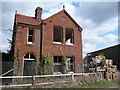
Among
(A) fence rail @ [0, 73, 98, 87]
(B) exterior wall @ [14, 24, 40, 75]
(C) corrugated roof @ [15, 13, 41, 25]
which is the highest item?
(C) corrugated roof @ [15, 13, 41, 25]

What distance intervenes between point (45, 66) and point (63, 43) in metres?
4.31

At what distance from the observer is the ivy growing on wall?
14.5m

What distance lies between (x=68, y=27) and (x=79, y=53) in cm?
414

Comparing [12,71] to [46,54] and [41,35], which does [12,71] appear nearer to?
[46,54]

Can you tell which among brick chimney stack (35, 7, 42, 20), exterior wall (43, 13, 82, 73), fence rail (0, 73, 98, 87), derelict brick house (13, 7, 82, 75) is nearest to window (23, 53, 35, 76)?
derelict brick house (13, 7, 82, 75)

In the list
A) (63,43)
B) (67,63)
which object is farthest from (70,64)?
(63,43)

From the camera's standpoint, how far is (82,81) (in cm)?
1330

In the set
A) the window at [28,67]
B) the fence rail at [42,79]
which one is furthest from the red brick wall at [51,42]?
the fence rail at [42,79]

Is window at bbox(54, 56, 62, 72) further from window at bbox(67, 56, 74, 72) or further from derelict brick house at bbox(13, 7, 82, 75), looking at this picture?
window at bbox(67, 56, 74, 72)

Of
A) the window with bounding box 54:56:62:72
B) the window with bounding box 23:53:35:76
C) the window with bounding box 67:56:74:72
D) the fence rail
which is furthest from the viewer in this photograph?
the window with bounding box 67:56:74:72

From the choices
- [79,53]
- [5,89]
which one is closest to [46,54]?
[79,53]

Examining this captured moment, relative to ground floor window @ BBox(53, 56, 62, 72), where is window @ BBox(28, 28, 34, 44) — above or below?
above

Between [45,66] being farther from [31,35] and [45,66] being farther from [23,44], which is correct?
[31,35]

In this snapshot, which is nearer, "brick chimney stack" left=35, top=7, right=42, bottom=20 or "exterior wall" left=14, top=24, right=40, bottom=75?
"exterior wall" left=14, top=24, right=40, bottom=75
